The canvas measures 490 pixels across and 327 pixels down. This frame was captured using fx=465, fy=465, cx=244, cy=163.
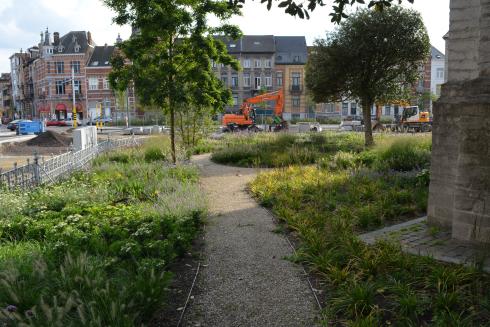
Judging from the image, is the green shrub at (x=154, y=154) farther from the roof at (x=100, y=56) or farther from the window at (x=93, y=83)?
the window at (x=93, y=83)

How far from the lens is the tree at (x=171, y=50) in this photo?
11.5 metres

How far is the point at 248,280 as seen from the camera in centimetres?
474

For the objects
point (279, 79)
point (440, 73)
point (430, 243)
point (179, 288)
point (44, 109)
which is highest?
point (440, 73)

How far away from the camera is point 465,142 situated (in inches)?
211

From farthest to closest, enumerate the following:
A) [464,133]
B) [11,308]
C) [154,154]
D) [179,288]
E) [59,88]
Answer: [59,88], [154,154], [464,133], [179,288], [11,308]

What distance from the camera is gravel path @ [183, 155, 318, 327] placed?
3.96 meters

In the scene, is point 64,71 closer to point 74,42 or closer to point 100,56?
point 74,42

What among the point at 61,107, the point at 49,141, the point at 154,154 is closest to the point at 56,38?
the point at 61,107

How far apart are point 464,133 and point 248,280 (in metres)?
3.00

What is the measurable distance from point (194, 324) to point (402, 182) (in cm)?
660

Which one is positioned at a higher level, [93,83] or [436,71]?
[436,71]

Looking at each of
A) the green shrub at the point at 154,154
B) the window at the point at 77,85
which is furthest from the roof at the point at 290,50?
the green shrub at the point at 154,154

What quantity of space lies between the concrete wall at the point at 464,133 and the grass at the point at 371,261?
921mm

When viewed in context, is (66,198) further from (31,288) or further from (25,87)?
(25,87)
